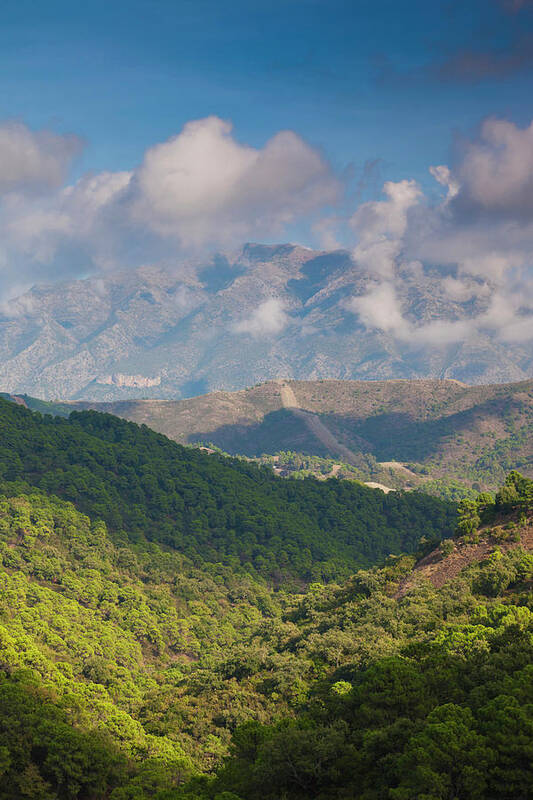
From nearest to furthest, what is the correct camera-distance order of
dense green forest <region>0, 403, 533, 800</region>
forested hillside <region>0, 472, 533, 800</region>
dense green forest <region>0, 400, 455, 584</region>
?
forested hillside <region>0, 472, 533, 800</region> < dense green forest <region>0, 403, 533, 800</region> < dense green forest <region>0, 400, 455, 584</region>

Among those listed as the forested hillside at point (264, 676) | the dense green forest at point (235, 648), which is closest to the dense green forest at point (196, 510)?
the dense green forest at point (235, 648)

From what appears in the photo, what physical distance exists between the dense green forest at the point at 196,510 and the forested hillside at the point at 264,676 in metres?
18.1

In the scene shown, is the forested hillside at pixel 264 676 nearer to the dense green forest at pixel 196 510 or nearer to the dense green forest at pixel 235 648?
the dense green forest at pixel 235 648

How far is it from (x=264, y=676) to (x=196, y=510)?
9667 cm

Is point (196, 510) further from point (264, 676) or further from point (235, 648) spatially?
point (264, 676)

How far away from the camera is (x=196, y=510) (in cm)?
17238

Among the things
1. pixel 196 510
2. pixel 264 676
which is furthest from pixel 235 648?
pixel 196 510

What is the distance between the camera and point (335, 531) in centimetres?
18338

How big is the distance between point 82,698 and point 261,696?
19821 mm

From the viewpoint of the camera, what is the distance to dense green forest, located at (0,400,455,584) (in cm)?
15525

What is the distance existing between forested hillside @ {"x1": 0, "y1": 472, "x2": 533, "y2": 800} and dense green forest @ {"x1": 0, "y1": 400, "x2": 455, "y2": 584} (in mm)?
18089

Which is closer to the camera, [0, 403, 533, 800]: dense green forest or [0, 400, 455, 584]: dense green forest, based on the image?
[0, 403, 533, 800]: dense green forest

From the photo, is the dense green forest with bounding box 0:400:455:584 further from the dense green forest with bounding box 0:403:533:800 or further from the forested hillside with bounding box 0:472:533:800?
the forested hillside with bounding box 0:472:533:800

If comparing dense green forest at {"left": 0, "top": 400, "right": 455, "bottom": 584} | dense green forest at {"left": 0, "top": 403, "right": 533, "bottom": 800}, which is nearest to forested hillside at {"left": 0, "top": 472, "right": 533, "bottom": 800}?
dense green forest at {"left": 0, "top": 403, "right": 533, "bottom": 800}
